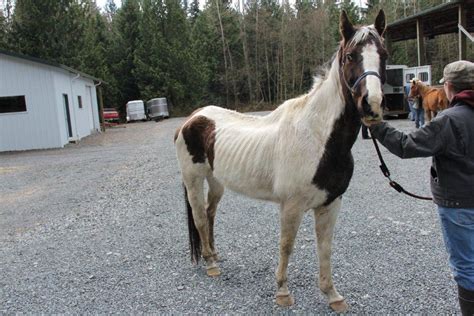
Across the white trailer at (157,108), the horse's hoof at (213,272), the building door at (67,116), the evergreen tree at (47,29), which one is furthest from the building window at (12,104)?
the white trailer at (157,108)

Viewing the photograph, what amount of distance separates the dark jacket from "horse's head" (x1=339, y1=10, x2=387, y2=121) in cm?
24

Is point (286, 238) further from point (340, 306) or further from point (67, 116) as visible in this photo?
point (67, 116)

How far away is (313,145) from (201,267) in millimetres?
1986

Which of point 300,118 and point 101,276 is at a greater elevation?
point 300,118

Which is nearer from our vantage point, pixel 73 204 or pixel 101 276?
pixel 101 276

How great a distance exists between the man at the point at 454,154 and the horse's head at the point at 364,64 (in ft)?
0.70

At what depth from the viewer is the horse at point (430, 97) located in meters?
11.7

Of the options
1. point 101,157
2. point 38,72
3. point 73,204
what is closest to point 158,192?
point 73,204

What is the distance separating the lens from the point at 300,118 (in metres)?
3.01

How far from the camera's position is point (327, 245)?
10.4ft

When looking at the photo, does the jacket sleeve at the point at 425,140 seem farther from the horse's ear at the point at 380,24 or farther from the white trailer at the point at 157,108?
the white trailer at the point at 157,108

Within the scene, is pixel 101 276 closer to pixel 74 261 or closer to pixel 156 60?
pixel 74 261

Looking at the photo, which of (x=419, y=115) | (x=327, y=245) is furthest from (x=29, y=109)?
(x=327, y=245)

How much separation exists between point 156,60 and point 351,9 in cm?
2311
